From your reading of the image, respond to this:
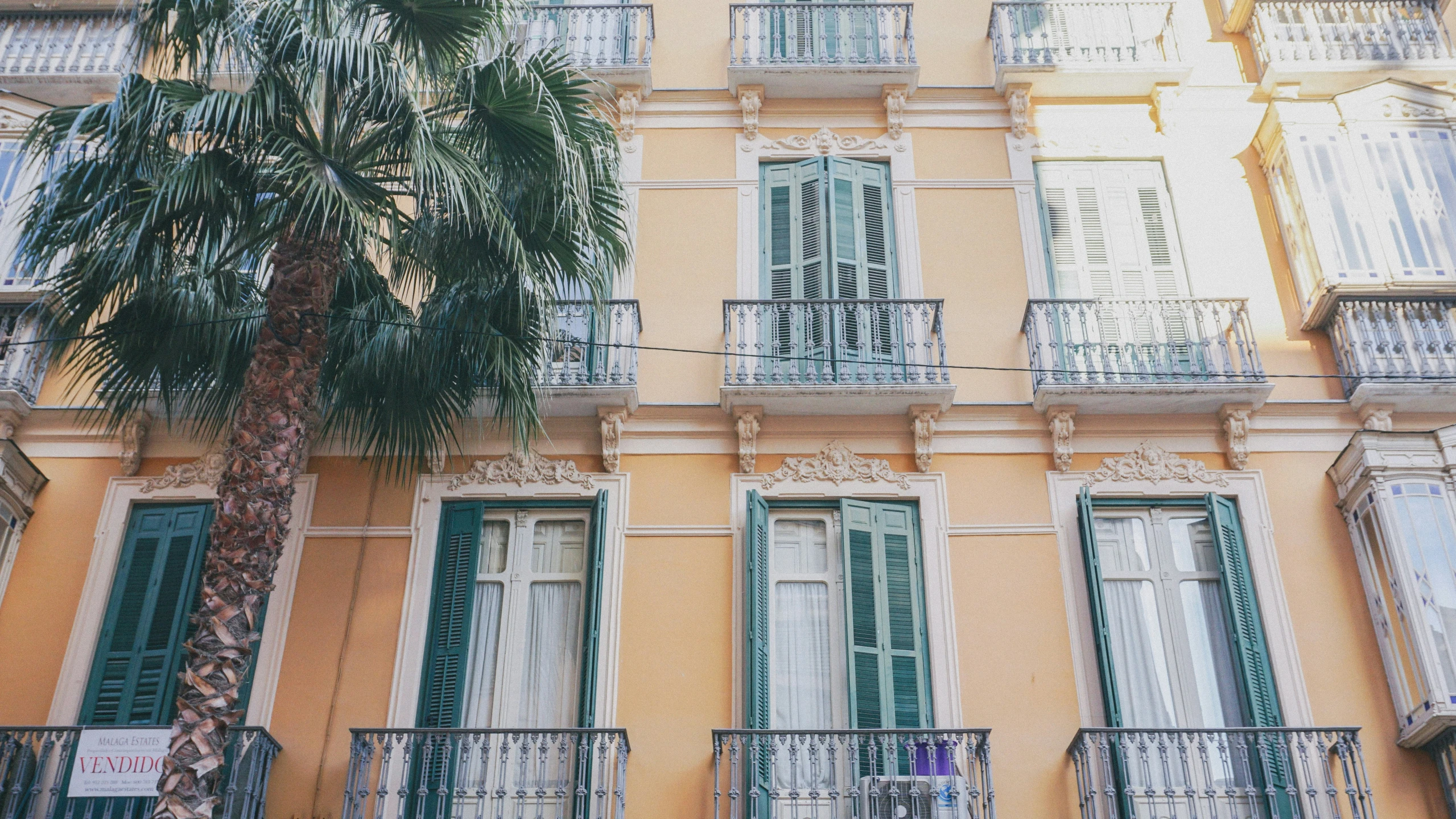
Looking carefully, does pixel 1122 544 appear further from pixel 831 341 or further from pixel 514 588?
pixel 514 588

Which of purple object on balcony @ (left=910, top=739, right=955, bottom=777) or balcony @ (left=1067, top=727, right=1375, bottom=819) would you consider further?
purple object on balcony @ (left=910, top=739, right=955, bottom=777)

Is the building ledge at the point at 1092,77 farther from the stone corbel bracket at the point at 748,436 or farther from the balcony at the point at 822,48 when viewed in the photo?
the stone corbel bracket at the point at 748,436

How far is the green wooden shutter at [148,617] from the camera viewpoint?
9633 mm

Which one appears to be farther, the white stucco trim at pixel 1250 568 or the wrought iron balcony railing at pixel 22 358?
the wrought iron balcony railing at pixel 22 358

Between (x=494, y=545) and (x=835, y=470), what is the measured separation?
2729 mm

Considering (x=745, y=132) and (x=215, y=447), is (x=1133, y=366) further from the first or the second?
(x=215, y=447)

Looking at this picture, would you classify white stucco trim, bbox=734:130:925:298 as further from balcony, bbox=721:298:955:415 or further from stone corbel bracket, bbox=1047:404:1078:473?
stone corbel bracket, bbox=1047:404:1078:473

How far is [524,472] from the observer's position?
413 inches

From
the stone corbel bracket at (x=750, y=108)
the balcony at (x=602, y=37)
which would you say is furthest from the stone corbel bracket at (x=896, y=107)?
the balcony at (x=602, y=37)

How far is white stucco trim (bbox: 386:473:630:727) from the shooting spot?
9570 millimetres

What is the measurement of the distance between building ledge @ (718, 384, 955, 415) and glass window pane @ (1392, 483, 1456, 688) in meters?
3.37

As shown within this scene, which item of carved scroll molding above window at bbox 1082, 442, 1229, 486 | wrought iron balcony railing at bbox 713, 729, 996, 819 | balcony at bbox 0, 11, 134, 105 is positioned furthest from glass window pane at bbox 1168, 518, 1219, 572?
balcony at bbox 0, 11, 134, 105

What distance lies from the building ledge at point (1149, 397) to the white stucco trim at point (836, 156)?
160 cm

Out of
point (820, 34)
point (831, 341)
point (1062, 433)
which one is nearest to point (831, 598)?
point (831, 341)
